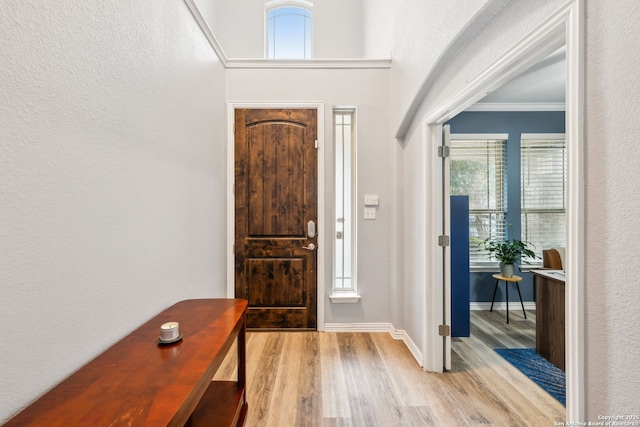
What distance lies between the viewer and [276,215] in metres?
2.94

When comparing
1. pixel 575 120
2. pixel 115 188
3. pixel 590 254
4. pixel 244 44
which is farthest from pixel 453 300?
pixel 244 44

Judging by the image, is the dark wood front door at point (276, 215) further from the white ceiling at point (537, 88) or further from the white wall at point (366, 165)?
the white ceiling at point (537, 88)

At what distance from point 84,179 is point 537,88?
4332 mm

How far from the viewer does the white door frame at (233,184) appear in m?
2.90

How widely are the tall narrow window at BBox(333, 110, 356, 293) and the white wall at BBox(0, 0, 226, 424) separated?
1659mm

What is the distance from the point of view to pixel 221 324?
4.32 ft

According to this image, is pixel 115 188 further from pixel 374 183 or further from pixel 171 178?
pixel 374 183

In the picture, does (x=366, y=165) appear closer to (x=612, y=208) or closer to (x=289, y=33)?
(x=612, y=208)

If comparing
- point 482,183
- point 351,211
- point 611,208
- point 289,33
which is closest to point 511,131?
point 482,183

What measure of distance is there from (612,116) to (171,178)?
1.95 metres

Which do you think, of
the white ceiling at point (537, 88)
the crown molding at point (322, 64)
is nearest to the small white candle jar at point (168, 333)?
the crown molding at point (322, 64)

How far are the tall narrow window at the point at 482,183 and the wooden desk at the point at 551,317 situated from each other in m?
1.28

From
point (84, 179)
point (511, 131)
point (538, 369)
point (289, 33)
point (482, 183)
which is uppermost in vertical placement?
point (289, 33)

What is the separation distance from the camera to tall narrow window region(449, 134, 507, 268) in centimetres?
388
